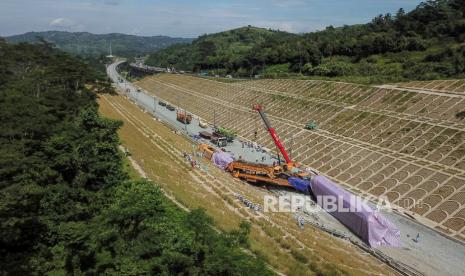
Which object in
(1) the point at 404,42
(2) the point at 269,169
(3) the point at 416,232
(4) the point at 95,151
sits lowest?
(3) the point at 416,232

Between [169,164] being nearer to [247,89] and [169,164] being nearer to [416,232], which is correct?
[416,232]

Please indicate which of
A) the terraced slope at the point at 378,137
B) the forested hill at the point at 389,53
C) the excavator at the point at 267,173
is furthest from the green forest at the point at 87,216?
the forested hill at the point at 389,53

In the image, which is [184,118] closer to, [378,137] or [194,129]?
[194,129]

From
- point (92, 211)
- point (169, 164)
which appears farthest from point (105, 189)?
point (169, 164)

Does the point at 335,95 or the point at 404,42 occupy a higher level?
the point at 404,42

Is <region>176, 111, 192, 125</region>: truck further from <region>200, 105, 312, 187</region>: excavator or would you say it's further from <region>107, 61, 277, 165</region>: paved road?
<region>200, 105, 312, 187</region>: excavator
